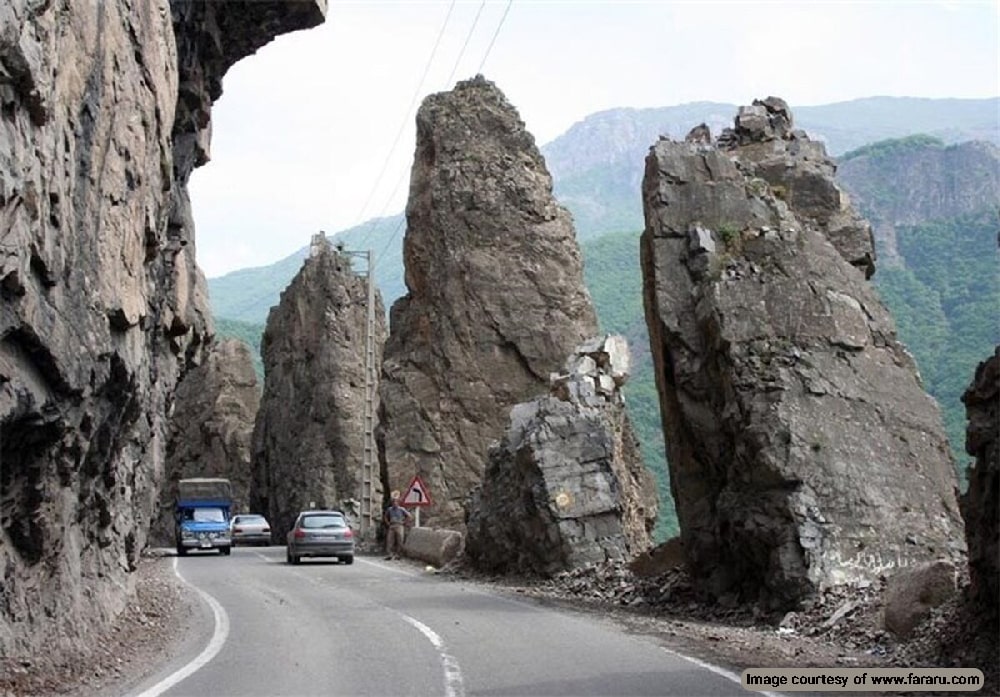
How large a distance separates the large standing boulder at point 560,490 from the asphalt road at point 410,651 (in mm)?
3058

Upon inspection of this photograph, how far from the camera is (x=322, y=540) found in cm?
3494

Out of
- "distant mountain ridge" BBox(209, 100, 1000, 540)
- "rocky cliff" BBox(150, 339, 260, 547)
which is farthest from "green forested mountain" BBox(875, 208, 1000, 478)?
"rocky cliff" BBox(150, 339, 260, 547)

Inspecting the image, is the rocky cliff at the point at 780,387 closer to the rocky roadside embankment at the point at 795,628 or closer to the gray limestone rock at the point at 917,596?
the rocky roadside embankment at the point at 795,628

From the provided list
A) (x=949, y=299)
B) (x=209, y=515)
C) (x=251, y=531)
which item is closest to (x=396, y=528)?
(x=209, y=515)

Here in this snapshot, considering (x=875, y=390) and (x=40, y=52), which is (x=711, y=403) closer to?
(x=875, y=390)

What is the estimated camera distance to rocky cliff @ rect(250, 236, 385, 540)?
216 ft

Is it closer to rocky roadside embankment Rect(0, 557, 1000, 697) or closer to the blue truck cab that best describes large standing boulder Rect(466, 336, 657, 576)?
rocky roadside embankment Rect(0, 557, 1000, 697)

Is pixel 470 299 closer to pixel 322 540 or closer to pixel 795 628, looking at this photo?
pixel 322 540

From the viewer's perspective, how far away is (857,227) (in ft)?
76.3

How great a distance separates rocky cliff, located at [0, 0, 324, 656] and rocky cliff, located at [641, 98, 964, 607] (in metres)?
9.15

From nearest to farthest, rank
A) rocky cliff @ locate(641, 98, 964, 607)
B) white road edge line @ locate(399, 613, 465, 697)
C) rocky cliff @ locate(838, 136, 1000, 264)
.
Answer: white road edge line @ locate(399, 613, 465, 697) → rocky cliff @ locate(641, 98, 964, 607) → rocky cliff @ locate(838, 136, 1000, 264)

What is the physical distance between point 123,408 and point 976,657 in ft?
39.3

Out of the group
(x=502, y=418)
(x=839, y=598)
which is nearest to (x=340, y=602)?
(x=839, y=598)

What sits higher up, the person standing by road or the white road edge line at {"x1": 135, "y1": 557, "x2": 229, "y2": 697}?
the person standing by road
